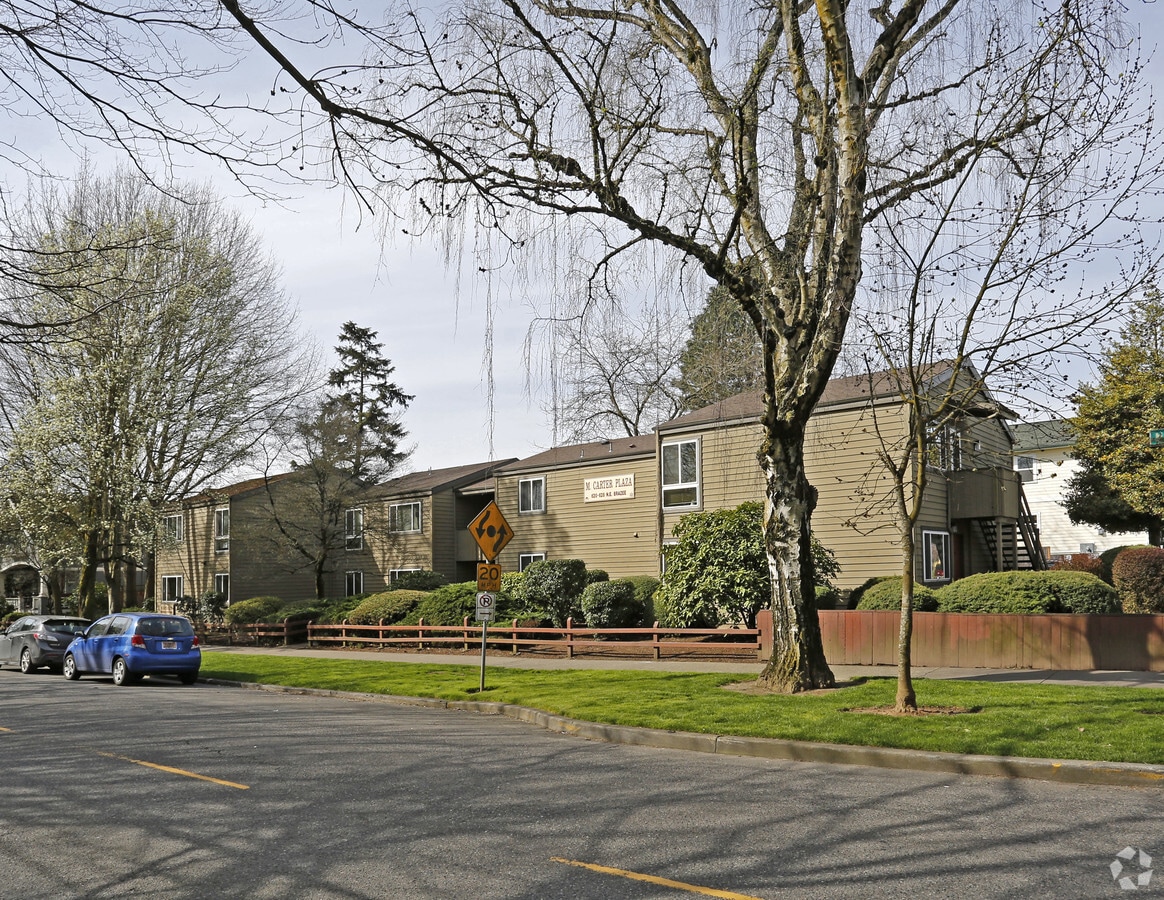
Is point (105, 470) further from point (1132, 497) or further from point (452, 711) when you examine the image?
point (1132, 497)

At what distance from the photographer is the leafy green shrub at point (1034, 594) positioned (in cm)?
1809

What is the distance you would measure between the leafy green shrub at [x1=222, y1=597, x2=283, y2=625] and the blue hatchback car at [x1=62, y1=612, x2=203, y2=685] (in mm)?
16281

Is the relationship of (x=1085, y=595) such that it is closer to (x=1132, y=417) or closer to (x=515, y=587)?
(x=515, y=587)

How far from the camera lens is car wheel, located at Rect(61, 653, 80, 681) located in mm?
22578

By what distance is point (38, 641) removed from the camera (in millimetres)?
24672

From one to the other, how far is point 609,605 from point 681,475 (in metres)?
7.44

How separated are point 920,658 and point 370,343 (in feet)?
168

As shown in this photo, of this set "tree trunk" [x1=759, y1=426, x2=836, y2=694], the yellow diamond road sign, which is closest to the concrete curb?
"tree trunk" [x1=759, y1=426, x2=836, y2=694]

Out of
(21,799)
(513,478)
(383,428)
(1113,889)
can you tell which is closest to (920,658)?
(1113,889)

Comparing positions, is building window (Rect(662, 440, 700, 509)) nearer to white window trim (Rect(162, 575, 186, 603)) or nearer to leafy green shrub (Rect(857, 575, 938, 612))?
leafy green shrub (Rect(857, 575, 938, 612))

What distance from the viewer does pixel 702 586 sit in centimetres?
2205

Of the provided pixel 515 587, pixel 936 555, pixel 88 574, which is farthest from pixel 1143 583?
pixel 88 574

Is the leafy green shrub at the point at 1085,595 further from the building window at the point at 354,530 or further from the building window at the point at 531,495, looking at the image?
the building window at the point at 354,530

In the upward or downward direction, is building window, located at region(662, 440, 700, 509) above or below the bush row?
above
